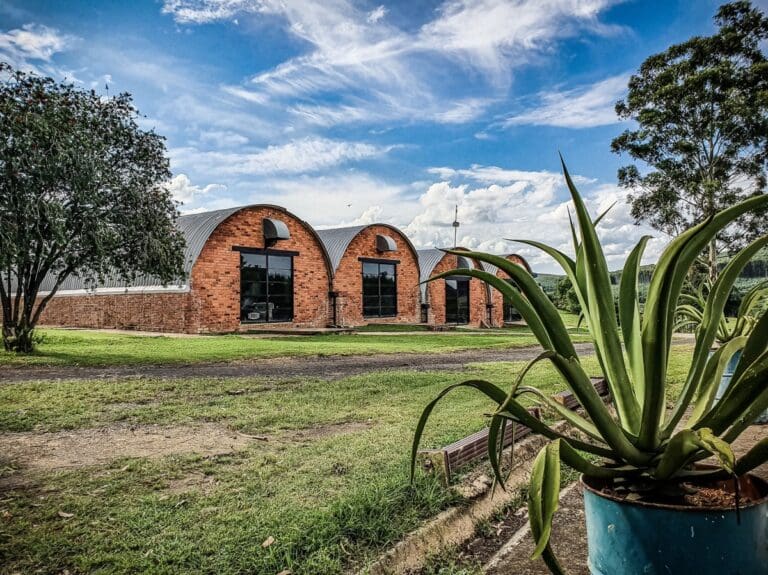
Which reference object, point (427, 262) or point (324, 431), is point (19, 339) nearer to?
point (324, 431)

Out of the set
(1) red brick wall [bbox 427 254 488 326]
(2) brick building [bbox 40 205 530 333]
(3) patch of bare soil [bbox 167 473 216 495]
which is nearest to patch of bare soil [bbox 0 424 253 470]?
(3) patch of bare soil [bbox 167 473 216 495]

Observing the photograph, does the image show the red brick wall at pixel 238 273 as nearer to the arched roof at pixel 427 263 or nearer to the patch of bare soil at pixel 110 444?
the arched roof at pixel 427 263

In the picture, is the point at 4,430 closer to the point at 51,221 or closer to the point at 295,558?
the point at 295,558

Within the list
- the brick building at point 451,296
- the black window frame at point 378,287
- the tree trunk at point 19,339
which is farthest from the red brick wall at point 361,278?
the tree trunk at point 19,339

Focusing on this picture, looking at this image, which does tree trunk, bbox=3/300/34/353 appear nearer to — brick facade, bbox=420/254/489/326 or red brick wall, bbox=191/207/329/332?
red brick wall, bbox=191/207/329/332

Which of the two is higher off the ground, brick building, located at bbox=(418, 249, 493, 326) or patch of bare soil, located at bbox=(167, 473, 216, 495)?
brick building, located at bbox=(418, 249, 493, 326)

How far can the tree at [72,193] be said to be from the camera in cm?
952

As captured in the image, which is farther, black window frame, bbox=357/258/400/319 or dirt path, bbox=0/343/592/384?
black window frame, bbox=357/258/400/319

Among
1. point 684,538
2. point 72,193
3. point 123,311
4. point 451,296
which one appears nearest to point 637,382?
point 684,538

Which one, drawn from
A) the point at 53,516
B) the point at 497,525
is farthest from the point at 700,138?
the point at 53,516

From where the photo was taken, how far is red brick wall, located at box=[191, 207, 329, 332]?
18.0 m

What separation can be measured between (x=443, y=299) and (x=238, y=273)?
12696mm

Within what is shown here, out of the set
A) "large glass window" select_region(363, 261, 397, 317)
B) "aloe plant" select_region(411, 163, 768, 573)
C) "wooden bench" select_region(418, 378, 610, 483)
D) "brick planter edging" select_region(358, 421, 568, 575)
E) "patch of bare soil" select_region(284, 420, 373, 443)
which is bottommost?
"brick planter edging" select_region(358, 421, 568, 575)

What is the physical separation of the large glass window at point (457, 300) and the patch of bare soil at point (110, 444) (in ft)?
81.3
